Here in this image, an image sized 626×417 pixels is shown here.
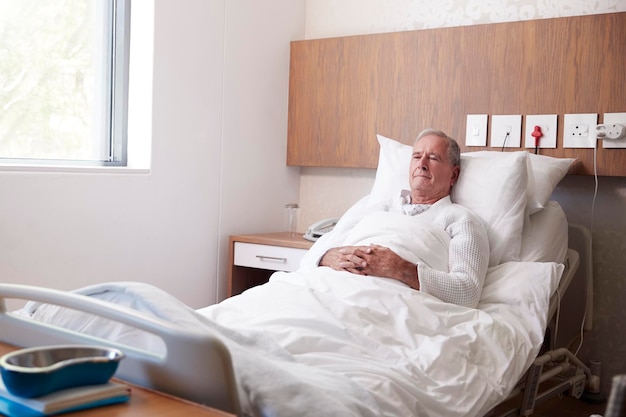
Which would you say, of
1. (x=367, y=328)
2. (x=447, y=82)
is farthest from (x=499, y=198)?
(x=367, y=328)

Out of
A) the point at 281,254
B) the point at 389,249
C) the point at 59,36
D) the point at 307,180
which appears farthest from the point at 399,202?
the point at 59,36

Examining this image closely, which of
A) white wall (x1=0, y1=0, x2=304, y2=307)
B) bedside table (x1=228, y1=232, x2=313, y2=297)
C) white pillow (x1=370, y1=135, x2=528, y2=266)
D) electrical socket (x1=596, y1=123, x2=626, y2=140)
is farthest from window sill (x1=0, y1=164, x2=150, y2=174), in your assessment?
electrical socket (x1=596, y1=123, x2=626, y2=140)

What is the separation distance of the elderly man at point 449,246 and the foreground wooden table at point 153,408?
1179mm

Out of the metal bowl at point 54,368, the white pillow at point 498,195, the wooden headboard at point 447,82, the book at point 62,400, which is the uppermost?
the wooden headboard at point 447,82

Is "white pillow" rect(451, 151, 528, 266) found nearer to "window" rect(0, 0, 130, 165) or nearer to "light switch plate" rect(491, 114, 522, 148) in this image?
"light switch plate" rect(491, 114, 522, 148)

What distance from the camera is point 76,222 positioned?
2.76 m

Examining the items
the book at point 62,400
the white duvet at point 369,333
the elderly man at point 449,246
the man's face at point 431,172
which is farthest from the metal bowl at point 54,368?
the man's face at point 431,172

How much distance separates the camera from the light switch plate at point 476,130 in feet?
9.95

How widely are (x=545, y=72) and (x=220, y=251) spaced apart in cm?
161

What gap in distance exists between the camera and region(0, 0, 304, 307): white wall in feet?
8.76

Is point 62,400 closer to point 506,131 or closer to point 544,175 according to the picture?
point 544,175

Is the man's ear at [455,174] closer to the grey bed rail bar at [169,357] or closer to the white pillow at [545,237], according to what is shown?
the white pillow at [545,237]

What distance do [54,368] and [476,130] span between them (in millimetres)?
2327

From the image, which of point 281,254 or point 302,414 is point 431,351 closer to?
point 302,414
